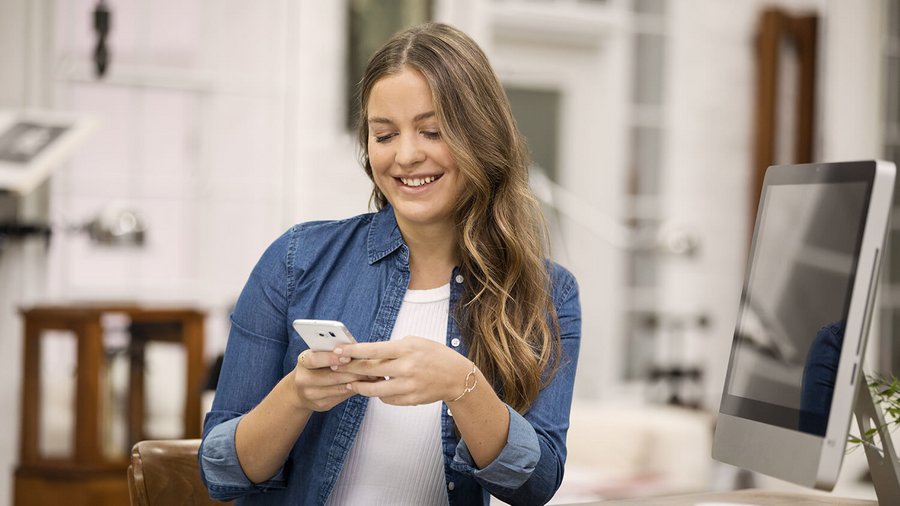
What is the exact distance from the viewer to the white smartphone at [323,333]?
1.15 meters

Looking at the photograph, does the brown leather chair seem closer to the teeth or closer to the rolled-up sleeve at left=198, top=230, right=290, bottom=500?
the rolled-up sleeve at left=198, top=230, right=290, bottom=500

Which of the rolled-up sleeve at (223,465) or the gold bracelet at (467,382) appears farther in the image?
the rolled-up sleeve at (223,465)

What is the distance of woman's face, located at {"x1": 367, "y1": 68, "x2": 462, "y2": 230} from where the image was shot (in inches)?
57.0

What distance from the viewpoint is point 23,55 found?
3879 millimetres

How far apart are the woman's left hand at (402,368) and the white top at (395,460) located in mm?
257

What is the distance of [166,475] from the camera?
1492 millimetres

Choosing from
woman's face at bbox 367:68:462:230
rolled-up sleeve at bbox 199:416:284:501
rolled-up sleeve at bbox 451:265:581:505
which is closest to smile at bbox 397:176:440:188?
woman's face at bbox 367:68:462:230

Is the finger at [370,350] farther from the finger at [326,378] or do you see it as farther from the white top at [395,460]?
the white top at [395,460]

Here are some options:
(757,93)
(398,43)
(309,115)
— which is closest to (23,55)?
(309,115)

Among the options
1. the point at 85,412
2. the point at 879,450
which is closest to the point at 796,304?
the point at 879,450

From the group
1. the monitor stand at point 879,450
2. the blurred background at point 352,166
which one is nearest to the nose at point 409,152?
the monitor stand at point 879,450

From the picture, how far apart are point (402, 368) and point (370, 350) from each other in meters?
0.04

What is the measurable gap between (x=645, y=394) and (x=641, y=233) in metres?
0.81

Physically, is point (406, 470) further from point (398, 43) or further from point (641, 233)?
point (641, 233)
